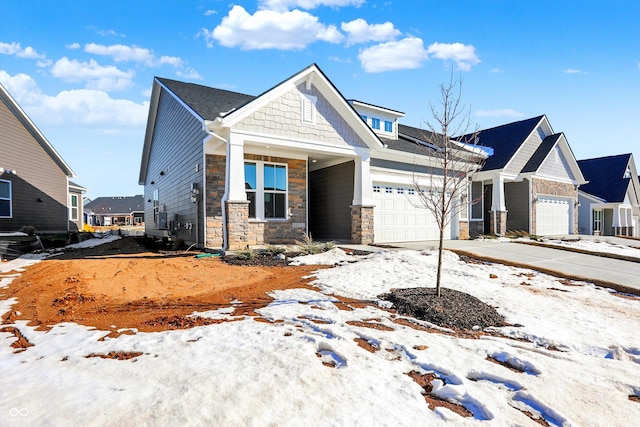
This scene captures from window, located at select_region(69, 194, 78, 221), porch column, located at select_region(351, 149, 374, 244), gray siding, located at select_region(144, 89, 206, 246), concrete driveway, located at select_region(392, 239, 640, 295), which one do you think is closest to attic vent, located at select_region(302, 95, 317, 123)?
porch column, located at select_region(351, 149, 374, 244)

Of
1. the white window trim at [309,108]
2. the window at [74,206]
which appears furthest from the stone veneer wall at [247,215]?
the window at [74,206]

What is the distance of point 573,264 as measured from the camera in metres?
8.88

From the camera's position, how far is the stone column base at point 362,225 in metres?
11.9

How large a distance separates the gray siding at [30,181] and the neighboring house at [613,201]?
110 feet

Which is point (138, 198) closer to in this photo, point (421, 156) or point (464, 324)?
point (421, 156)

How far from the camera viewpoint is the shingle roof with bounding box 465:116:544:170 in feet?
57.9

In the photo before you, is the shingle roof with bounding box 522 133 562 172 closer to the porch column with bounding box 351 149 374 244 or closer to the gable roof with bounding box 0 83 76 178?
the porch column with bounding box 351 149 374 244

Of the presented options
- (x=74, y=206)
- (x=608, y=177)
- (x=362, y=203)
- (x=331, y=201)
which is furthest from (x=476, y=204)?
(x=74, y=206)

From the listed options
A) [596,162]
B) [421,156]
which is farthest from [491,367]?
[596,162]

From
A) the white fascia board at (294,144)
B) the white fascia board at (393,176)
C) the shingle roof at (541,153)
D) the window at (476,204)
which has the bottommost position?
the window at (476,204)

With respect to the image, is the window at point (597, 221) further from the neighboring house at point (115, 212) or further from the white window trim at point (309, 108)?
the neighboring house at point (115, 212)

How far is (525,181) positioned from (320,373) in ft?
63.3

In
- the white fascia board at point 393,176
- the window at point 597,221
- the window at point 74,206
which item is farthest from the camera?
the window at point 597,221

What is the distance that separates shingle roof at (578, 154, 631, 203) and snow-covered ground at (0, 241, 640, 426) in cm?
2639
